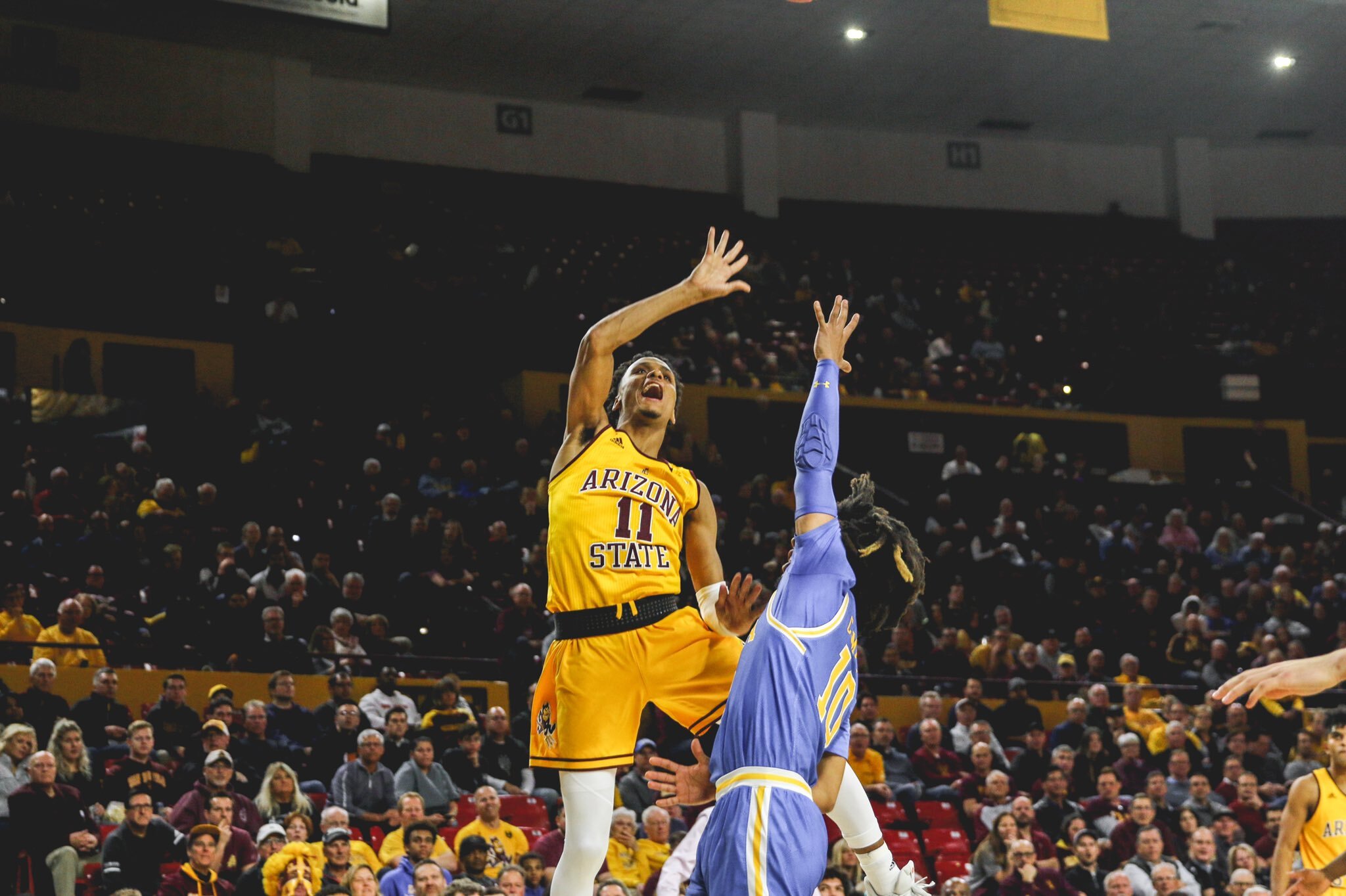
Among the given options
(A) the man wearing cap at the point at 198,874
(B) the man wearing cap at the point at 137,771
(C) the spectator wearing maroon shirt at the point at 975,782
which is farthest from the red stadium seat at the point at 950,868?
(B) the man wearing cap at the point at 137,771

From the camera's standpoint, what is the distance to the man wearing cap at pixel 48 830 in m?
9.01

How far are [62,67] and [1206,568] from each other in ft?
52.1

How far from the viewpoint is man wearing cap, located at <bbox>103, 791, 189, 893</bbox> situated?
909 cm

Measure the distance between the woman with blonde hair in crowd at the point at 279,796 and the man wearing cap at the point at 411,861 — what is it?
0.71 meters

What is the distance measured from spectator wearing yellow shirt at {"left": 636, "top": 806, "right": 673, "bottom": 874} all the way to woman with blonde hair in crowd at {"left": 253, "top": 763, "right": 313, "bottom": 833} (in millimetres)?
2268

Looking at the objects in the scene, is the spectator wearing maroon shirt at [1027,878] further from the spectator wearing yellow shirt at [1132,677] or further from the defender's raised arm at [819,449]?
the defender's raised arm at [819,449]

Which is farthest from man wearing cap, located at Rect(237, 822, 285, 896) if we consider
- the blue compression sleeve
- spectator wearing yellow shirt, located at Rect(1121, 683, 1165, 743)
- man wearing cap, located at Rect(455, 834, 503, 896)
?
spectator wearing yellow shirt, located at Rect(1121, 683, 1165, 743)

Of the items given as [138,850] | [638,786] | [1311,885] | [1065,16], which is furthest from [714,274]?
[1065,16]

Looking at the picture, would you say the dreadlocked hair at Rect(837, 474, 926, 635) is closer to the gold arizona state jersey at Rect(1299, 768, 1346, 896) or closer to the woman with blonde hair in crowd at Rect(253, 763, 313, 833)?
the gold arizona state jersey at Rect(1299, 768, 1346, 896)

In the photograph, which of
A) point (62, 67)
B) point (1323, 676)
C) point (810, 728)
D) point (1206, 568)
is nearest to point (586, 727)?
point (810, 728)

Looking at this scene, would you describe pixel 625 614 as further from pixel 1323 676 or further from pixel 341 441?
pixel 341 441

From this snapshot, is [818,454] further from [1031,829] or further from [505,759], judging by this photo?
[1031,829]

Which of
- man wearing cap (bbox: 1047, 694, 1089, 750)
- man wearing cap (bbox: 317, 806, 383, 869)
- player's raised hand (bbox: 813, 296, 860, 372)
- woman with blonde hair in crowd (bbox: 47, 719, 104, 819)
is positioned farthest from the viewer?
man wearing cap (bbox: 1047, 694, 1089, 750)

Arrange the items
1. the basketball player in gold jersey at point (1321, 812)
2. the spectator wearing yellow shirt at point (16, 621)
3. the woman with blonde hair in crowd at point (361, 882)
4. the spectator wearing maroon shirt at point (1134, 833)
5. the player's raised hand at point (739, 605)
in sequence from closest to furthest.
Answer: the player's raised hand at point (739, 605)
the basketball player in gold jersey at point (1321, 812)
the woman with blonde hair in crowd at point (361, 882)
the spectator wearing yellow shirt at point (16, 621)
the spectator wearing maroon shirt at point (1134, 833)
